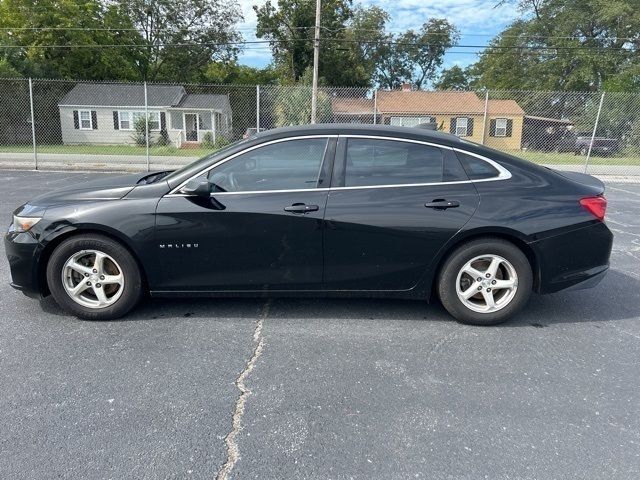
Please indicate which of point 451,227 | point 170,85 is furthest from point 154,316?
point 170,85

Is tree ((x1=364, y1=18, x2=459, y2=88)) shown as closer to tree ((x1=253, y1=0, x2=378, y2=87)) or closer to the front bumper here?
tree ((x1=253, y1=0, x2=378, y2=87))

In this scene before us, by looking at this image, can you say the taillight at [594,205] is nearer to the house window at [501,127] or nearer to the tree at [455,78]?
the house window at [501,127]

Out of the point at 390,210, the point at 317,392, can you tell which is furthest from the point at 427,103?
the point at 317,392

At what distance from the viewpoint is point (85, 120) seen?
3550 cm

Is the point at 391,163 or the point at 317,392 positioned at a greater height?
the point at 391,163

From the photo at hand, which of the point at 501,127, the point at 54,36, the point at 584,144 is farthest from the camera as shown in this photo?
the point at 54,36

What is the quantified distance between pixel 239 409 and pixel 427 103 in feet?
122

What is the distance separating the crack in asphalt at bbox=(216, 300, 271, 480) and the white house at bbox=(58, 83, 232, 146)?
32.3m

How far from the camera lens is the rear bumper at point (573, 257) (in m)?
3.74

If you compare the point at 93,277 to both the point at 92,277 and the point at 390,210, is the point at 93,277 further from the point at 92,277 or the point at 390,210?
the point at 390,210

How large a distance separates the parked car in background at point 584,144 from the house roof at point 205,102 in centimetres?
2205

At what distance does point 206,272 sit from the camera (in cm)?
372

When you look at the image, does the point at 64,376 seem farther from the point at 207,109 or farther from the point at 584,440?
the point at 207,109

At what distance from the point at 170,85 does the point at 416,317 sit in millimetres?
39537
